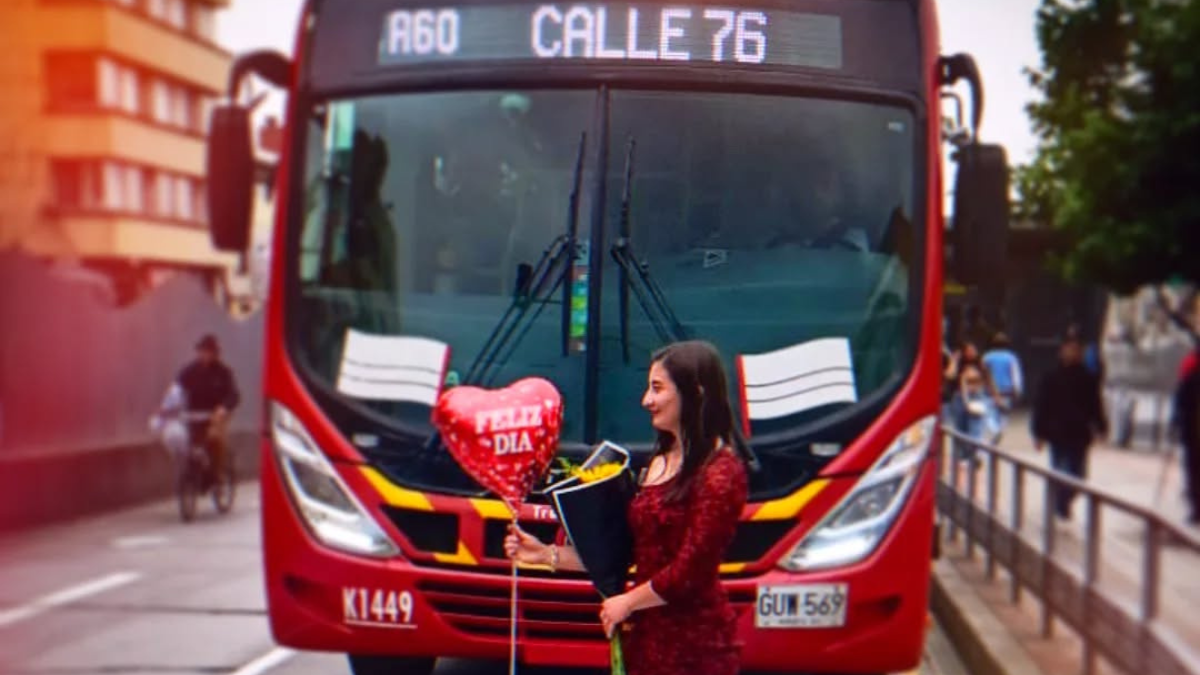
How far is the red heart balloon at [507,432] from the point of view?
194 inches

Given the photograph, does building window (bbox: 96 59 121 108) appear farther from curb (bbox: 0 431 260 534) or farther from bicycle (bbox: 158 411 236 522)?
bicycle (bbox: 158 411 236 522)

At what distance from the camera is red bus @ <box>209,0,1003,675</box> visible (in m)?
6.36

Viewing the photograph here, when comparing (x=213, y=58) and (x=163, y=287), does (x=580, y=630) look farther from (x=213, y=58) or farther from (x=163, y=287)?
(x=213, y=58)

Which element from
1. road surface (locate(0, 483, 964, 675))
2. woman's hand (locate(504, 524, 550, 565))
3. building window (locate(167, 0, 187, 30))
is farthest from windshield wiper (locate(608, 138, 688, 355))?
building window (locate(167, 0, 187, 30))

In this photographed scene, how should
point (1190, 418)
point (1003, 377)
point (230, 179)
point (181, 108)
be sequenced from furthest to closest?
point (181, 108), point (1003, 377), point (1190, 418), point (230, 179)

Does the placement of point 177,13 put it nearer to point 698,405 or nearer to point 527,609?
point 527,609

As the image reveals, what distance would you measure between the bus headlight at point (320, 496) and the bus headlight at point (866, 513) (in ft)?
5.04

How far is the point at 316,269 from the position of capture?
22.6 feet

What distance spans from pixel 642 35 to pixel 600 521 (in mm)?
2790

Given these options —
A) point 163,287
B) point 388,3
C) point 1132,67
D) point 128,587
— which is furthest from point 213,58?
point 388,3

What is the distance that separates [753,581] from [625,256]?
1.27 meters

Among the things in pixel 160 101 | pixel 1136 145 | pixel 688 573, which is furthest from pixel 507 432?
pixel 160 101

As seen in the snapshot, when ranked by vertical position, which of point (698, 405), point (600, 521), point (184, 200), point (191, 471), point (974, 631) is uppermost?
point (184, 200)

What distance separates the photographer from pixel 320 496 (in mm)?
6625
